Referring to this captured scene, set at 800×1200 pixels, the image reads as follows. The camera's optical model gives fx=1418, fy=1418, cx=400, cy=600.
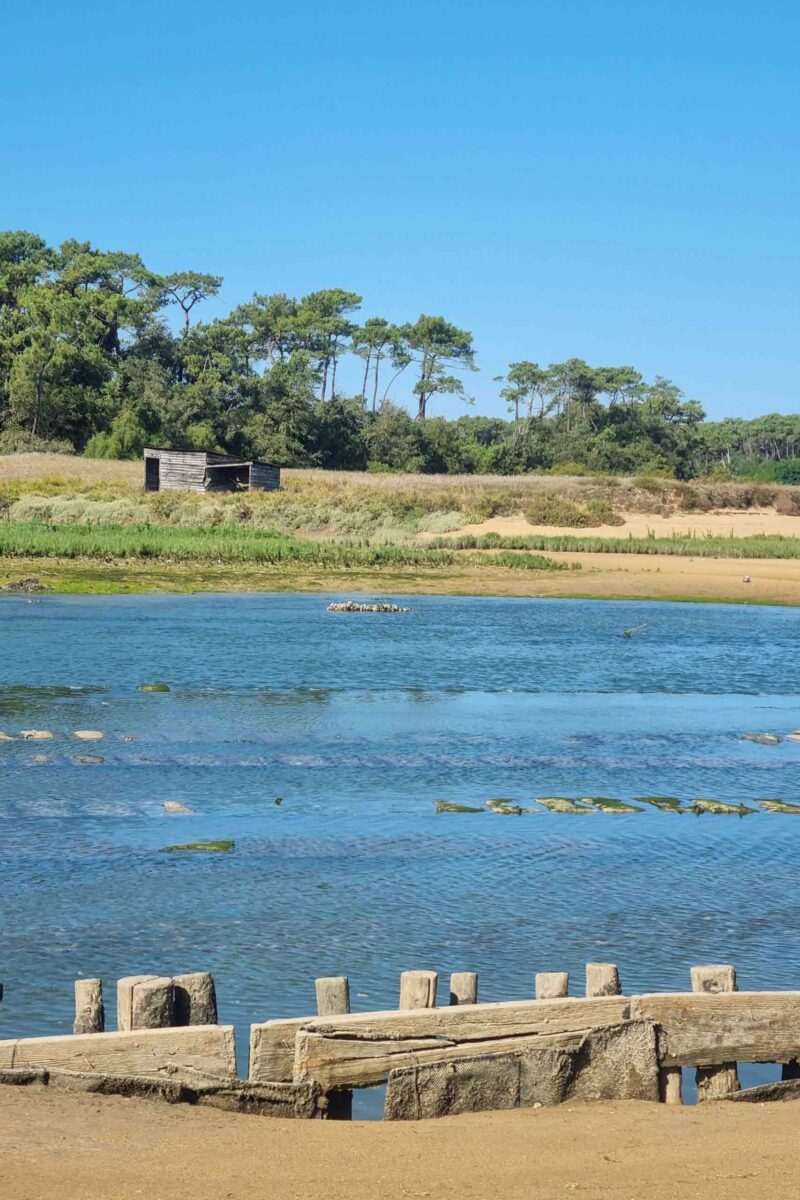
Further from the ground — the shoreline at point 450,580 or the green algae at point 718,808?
the shoreline at point 450,580

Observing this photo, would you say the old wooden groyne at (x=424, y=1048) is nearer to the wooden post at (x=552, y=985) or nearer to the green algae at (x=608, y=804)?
the wooden post at (x=552, y=985)

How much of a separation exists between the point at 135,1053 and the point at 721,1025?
9.74 feet

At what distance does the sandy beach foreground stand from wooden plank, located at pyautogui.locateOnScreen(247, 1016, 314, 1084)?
0.24 m

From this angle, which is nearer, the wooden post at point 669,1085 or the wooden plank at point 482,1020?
the wooden plank at point 482,1020

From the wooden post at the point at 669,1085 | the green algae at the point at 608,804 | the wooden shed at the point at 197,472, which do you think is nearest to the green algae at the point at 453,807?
the green algae at the point at 608,804

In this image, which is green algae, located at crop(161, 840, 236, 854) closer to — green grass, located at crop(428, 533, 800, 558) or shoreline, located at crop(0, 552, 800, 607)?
shoreline, located at crop(0, 552, 800, 607)

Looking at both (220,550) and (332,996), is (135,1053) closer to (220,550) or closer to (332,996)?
(332,996)

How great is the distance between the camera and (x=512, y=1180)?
600cm

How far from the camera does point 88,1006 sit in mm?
7008

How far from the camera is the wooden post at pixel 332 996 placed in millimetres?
7098

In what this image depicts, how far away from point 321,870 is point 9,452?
77.4 m

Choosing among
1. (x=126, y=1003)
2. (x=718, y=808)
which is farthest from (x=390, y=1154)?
(x=718, y=808)

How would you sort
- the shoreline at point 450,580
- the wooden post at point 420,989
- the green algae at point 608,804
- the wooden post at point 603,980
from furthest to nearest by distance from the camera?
the shoreline at point 450,580
the green algae at point 608,804
the wooden post at point 603,980
the wooden post at point 420,989

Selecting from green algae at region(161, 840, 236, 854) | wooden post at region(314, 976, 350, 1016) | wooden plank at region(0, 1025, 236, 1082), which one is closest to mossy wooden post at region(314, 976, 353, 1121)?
wooden post at region(314, 976, 350, 1016)
